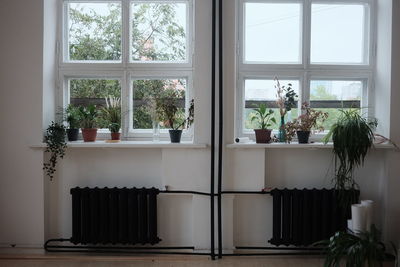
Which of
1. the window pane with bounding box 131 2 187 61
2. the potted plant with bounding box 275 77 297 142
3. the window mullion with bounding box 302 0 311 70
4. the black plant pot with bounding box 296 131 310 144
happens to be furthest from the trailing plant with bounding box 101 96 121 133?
the window mullion with bounding box 302 0 311 70

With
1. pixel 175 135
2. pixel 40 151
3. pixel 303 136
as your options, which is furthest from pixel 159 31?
pixel 303 136

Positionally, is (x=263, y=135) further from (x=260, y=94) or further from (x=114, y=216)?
(x=114, y=216)

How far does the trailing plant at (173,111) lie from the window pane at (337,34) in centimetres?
136

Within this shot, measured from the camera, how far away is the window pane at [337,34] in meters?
3.78

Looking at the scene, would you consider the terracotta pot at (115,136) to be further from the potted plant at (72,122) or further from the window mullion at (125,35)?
the window mullion at (125,35)

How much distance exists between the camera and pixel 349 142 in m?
3.25

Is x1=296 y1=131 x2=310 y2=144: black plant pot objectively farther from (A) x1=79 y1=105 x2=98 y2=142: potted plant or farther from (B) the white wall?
(B) the white wall

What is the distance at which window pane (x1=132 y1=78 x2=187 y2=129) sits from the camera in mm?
3787

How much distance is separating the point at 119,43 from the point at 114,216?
5.49ft

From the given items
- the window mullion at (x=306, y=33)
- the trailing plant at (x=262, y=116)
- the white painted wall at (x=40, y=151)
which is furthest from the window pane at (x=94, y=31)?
the window mullion at (x=306, y=33)

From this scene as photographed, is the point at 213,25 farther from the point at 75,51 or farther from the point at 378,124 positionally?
the point at 378,124

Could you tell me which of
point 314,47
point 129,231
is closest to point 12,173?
point 129,231

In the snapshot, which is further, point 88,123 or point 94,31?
point 94,31

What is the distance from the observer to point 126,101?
376 centimetres
